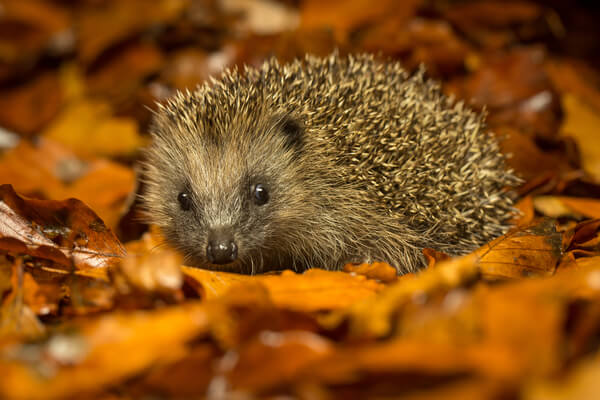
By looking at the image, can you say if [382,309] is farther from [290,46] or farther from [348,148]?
[290,46]

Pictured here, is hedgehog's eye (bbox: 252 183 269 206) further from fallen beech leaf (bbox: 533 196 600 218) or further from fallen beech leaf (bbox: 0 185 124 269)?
fallen beech leaf (bbox: 533 196 600 218)

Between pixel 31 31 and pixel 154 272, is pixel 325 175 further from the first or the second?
pixel 31 31

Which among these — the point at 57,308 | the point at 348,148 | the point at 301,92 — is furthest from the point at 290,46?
the point at 57,308

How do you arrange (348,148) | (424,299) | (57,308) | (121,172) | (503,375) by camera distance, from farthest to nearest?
(121,172) → (348,148) → (57,308) → (424,299) → (503,375)

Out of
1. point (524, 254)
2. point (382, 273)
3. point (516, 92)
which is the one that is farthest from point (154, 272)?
point (516, 92)

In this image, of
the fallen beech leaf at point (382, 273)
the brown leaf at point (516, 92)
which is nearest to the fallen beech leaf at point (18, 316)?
the fallen beech leaf at point (382, 273)
